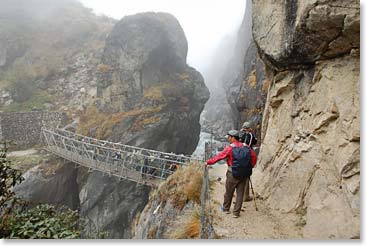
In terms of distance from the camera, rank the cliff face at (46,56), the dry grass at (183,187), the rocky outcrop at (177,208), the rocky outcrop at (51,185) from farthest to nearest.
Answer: the cliff face at (46,56) < the rocky outcrop at (51,185) < the dry grass at (183,187) < the rocky outcrop at (177,208)

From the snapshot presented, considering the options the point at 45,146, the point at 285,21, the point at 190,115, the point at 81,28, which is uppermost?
the point at 285,21

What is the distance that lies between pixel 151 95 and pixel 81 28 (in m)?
12.6

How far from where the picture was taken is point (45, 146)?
1597cm

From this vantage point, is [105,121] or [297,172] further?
[105,121]

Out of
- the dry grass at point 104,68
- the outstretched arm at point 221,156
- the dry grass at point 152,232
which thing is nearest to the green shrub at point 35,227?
the outstretched arm at point 221,156

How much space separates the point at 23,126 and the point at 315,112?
1663 centimetres

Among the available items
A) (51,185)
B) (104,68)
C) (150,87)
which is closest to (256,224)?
(51,185)

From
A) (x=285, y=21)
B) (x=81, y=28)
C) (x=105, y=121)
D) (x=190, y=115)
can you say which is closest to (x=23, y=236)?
(x=285, y=21)

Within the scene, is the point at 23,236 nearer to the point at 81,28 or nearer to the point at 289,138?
the point at 289,138

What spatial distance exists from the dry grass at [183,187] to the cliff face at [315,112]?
5.39 ft

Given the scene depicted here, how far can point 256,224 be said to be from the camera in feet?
13.7

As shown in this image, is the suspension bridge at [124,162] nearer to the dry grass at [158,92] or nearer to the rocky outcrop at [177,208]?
the rocky outcrop at [177,208]

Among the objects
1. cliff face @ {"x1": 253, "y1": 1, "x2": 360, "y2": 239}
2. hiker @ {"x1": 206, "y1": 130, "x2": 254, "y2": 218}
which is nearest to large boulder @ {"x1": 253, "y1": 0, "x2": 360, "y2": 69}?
cliff face @ {"x1": 253, "y1": 1, "x2": 360, "y2": 239}

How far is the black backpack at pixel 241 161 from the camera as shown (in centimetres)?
409
